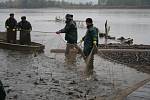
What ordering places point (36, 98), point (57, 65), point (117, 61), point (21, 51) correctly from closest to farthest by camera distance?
point (36, 98) < point (57, 65) < point (117, 61) < point (21, 51)

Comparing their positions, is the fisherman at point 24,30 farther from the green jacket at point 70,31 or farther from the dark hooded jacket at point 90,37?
the dark hooded jacket at point 90,37

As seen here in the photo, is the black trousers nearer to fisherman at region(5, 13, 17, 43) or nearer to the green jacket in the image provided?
fisherman at region(5, 13, 17, 43)

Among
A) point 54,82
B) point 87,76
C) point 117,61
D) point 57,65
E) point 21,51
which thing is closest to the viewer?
point 54,82

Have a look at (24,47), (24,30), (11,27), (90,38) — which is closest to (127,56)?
(24,47)

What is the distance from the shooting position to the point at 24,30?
78.3 feet

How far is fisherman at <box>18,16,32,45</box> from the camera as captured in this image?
23.7m

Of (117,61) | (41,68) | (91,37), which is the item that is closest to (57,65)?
(41,68)

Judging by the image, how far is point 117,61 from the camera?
20547 millimetres

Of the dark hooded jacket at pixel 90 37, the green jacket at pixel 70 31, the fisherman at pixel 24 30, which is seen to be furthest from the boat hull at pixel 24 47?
the dark hooded jacket at pixel 90 37

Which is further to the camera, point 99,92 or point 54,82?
point 54,82

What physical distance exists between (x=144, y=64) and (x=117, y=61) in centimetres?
148

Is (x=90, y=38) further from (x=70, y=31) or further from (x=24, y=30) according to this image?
(x=24, y=30)

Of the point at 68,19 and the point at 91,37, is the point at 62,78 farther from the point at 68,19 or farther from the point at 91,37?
the point at 68,19

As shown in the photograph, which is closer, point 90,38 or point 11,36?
point 90,38
